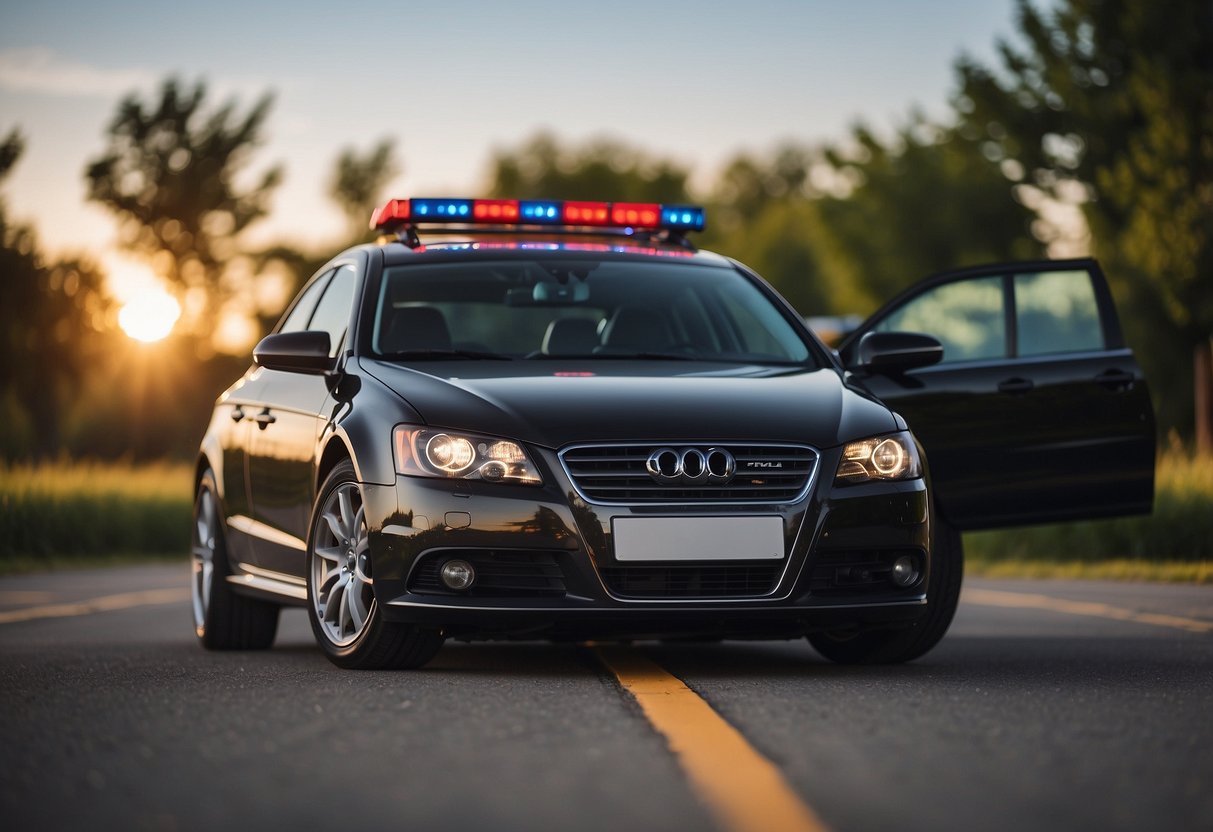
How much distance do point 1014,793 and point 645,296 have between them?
181 inches

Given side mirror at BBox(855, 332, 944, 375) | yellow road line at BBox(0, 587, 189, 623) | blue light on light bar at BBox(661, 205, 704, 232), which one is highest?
blue light on light bar at BBox(661, 205, 704, 232)

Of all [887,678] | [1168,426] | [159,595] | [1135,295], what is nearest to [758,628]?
[887,678]

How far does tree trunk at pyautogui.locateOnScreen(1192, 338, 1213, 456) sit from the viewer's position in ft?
86.5

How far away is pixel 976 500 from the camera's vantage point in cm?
852

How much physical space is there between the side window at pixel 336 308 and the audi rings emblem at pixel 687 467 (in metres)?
1.91

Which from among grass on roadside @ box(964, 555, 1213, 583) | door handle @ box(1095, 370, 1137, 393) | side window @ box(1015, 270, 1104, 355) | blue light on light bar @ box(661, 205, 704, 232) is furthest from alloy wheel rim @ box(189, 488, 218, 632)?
grass on roadside @ box(964, 555, 1213, 583)

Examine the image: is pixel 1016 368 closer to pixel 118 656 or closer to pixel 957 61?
pixel 118 656

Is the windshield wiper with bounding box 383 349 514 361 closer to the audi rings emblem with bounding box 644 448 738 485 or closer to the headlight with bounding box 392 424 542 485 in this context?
the headlight with bounding box 392 424 542 485

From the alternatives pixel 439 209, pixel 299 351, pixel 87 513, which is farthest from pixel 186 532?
pixel 299 351

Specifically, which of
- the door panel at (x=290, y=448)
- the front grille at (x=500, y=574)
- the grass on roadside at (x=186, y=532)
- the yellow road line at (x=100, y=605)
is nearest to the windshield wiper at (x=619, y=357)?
the door panel at (x=290, y=448)

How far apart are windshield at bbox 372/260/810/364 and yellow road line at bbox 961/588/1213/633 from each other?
292cm

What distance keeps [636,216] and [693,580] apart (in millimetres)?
2997

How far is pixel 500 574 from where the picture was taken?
6.88 m

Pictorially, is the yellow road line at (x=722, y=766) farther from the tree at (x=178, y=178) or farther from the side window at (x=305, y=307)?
the tree at (x=178, y=178)
